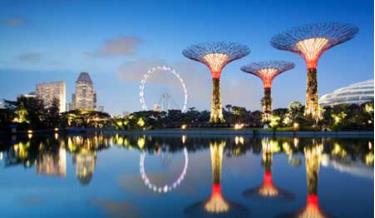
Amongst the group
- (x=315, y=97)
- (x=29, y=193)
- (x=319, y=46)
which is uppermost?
(x=319, y=46)

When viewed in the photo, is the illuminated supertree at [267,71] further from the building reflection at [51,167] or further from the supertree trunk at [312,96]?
the building reflection at [51,167]

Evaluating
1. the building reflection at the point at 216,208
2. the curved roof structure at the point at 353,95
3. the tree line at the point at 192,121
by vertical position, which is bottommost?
the building reflection at the point at 216,208

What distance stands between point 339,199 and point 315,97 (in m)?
38.2

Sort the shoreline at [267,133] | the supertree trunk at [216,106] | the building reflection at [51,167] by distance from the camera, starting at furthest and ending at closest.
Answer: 1. the supertree trunk at [216,106]
2. the shoreline at [267,133]
3. the building reflection at [51,167]

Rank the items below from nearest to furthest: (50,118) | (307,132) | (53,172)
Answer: (53,172) → (307,132) → (50,118)

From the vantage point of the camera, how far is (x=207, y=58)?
161 feet

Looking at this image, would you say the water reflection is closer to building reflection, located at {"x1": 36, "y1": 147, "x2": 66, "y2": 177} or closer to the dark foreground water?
the dark foreground water

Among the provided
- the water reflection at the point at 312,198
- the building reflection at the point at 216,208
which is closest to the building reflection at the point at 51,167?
the building reflection at the point at 216,208

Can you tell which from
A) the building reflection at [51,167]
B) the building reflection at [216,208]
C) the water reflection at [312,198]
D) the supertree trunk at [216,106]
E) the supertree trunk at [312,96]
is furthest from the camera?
the supertree trunk at [216,106]

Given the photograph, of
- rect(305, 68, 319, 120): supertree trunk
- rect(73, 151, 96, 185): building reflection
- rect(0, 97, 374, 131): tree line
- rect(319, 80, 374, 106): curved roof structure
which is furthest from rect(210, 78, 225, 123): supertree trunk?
rect(319, 80, 374, 106): curved roof structure

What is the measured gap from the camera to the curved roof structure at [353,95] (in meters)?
87.9

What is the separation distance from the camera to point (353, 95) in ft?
296

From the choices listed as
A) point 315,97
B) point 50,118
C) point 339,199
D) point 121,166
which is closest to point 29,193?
point 121,166

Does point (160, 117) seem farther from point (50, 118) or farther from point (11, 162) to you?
point (11, 162)
